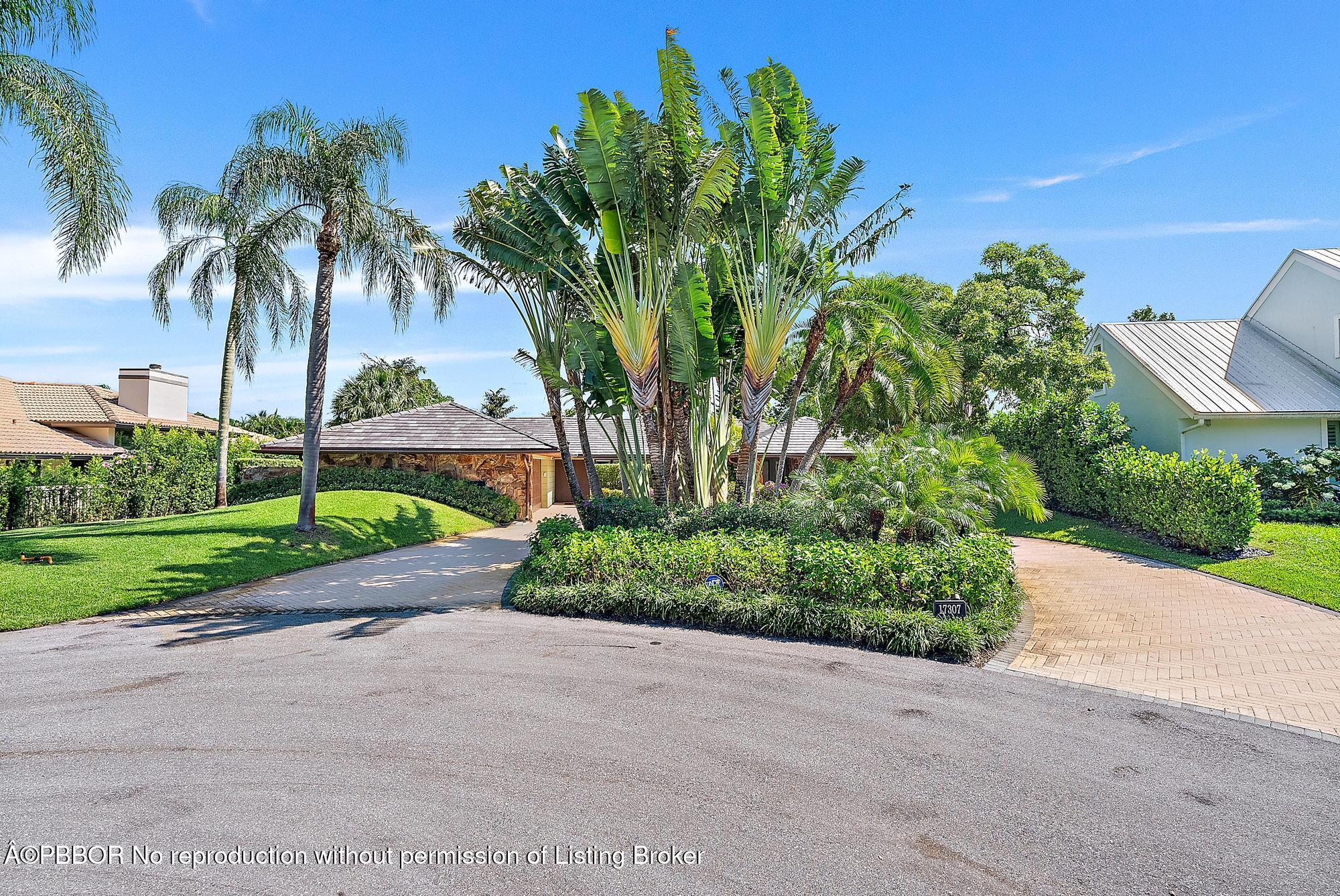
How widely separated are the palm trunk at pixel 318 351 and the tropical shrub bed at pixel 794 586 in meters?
7.71

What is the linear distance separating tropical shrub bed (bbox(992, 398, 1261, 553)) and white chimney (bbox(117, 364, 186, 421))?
38.0 meters

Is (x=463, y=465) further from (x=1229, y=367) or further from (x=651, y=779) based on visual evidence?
(x=1229, y=367)

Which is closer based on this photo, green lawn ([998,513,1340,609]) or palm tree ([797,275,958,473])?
green lawn ([998,513,1340,609])

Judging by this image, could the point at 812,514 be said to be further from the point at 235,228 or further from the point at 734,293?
the point at 235,228

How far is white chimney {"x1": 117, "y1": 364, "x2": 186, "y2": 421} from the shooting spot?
35.0 m

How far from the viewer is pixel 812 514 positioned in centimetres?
1162

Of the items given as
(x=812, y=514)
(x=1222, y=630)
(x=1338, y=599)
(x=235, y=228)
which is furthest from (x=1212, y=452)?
(x=235, y=228)

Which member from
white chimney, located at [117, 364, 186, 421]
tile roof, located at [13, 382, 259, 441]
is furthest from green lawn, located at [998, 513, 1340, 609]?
white chimney, located at [117, 364, 186, 421]

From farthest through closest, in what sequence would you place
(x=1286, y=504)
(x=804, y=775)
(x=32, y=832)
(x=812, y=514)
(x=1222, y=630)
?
(x=1286, y=504)
(x=812, y=514)
(x=1222, y=630)
(x=804, y=775)
(x=32, y=832)

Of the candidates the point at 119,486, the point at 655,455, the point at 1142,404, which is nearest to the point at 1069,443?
the point at 1142,404

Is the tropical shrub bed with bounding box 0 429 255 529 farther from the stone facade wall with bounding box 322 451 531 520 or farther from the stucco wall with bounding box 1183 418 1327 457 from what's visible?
the stucco wall with bounding box 1183 418 1327 457

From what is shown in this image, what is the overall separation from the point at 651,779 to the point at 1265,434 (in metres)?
21.8

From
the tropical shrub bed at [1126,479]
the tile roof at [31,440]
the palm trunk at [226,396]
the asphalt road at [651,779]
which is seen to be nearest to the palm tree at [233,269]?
the palm trunk at [226,396]

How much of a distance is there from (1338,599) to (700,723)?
1000cm
